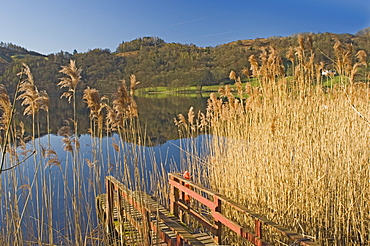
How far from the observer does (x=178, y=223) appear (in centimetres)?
333

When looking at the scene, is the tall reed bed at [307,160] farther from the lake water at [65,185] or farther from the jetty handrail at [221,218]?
the lake water at [65,185]

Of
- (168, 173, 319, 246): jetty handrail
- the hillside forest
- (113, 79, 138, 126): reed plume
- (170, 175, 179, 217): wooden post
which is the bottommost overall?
(170, 175, 179, 217): wooden post

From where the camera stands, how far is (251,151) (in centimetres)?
458

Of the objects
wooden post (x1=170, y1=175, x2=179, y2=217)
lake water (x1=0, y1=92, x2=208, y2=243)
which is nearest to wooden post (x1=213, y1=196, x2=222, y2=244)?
lake water (x1=0, y1=92, x2=208, y2=243)

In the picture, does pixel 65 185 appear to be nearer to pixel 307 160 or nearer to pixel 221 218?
pixel 221 218

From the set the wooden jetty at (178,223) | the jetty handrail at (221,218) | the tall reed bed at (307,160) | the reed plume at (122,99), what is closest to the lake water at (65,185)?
the wooden jetty at (178,223)

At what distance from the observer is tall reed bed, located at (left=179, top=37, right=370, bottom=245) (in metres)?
3.63

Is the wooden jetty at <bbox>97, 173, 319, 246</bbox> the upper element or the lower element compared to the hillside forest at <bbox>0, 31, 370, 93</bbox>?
lower

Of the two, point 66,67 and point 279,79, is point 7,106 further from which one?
point 279,79

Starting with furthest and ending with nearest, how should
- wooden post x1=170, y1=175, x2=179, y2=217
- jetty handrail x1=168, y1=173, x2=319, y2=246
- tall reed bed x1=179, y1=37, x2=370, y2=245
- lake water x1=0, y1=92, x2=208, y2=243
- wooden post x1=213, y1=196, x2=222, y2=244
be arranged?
1. wooden post x1=170, y1=175, x2=179, y2=217
2. wooden post x1=213, y1=196, x2=222, y2=244
3. tall reed bed x1=179, y1=37, x2=370, y2=245
4. lake water x1=0, y1=92, x2=208, y2=243
5. jetty handrail x1=168, y1=173, x2=319, y2=246

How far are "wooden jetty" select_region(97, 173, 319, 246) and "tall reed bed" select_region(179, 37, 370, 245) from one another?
427mm

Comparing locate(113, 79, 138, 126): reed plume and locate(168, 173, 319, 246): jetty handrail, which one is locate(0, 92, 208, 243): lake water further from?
locate(168, 173, 319, 246): jetty handrail

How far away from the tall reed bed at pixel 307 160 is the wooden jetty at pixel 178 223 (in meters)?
0.43

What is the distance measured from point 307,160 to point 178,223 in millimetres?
1744
